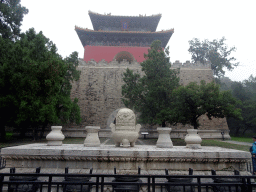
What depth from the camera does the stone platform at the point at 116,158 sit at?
4.13 metres

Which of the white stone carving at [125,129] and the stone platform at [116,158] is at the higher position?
the white stone carving at [125,129]

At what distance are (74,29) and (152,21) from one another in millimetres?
9598

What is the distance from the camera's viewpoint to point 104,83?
58.4ft

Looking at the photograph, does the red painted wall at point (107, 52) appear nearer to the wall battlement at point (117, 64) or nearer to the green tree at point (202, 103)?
the wall battlement at point (117, 64)

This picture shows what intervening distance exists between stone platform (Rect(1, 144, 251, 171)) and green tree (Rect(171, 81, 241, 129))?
5.77 meters

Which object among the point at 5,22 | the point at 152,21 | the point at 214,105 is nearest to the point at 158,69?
the point at 214,105

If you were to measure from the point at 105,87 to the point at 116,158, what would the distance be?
548 inches

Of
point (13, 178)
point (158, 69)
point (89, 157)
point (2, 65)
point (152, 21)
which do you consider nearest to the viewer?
point (13, 178)

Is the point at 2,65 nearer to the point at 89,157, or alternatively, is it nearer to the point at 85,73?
the point at 85,73

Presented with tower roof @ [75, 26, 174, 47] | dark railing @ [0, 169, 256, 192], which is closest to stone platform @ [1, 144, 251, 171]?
dark railing @ [0, 169, 256, 192]

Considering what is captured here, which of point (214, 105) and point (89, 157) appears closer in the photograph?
point (89, 157)

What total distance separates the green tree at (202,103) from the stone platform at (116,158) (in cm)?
577

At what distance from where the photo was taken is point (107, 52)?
19656 mm

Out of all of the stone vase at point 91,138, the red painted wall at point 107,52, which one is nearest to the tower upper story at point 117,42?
the red painted wall at point 107,52
